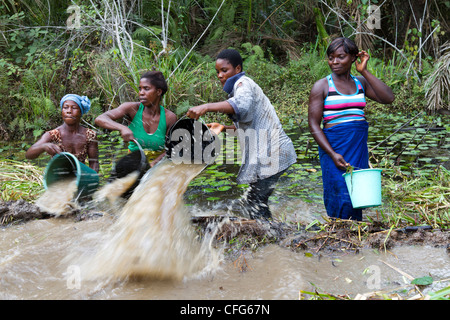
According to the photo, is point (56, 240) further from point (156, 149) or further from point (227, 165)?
point (227, 165)

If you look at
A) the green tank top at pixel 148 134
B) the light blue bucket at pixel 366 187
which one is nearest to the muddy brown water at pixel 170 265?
the light blue bucket at pixel 366 187

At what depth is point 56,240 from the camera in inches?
112

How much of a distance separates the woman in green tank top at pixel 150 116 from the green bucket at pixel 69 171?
0.42 meters

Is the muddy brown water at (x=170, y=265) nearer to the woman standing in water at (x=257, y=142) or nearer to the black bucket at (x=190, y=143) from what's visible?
the black bucket at (x=190, y=143)

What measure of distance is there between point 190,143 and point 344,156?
115 cm

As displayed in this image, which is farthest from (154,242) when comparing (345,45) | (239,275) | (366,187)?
(345,45)

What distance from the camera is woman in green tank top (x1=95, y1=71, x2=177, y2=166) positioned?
3545mm

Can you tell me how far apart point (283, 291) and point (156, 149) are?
197 centimetres

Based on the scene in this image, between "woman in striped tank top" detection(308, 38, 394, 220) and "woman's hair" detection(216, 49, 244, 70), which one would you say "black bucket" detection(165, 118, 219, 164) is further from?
"woman in striped tank top" detection(308, 38, 394, 220)

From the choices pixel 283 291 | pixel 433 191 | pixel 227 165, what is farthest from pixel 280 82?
pixel 283 291

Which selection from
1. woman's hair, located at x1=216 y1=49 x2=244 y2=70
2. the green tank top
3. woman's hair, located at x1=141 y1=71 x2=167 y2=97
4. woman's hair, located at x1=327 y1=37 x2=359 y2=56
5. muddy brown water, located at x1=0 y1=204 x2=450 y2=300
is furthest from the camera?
the green tank top

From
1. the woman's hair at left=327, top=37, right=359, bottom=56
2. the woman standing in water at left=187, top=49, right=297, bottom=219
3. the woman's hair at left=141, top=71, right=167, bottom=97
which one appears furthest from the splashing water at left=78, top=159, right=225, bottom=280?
the woman's hair at left=327, top=37, right=359, bottom=56

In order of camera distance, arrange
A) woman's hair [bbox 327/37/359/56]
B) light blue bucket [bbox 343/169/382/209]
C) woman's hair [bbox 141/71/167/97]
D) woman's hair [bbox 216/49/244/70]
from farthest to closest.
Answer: woman's hair [bbox 141/71/167/97], woman's hair [bbox 216/49/244/70], woman's hair [bbox 327/37/359/56], light blue bucket [bbox 343/169/382/209]

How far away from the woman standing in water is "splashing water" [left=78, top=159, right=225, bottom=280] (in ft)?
1.85
